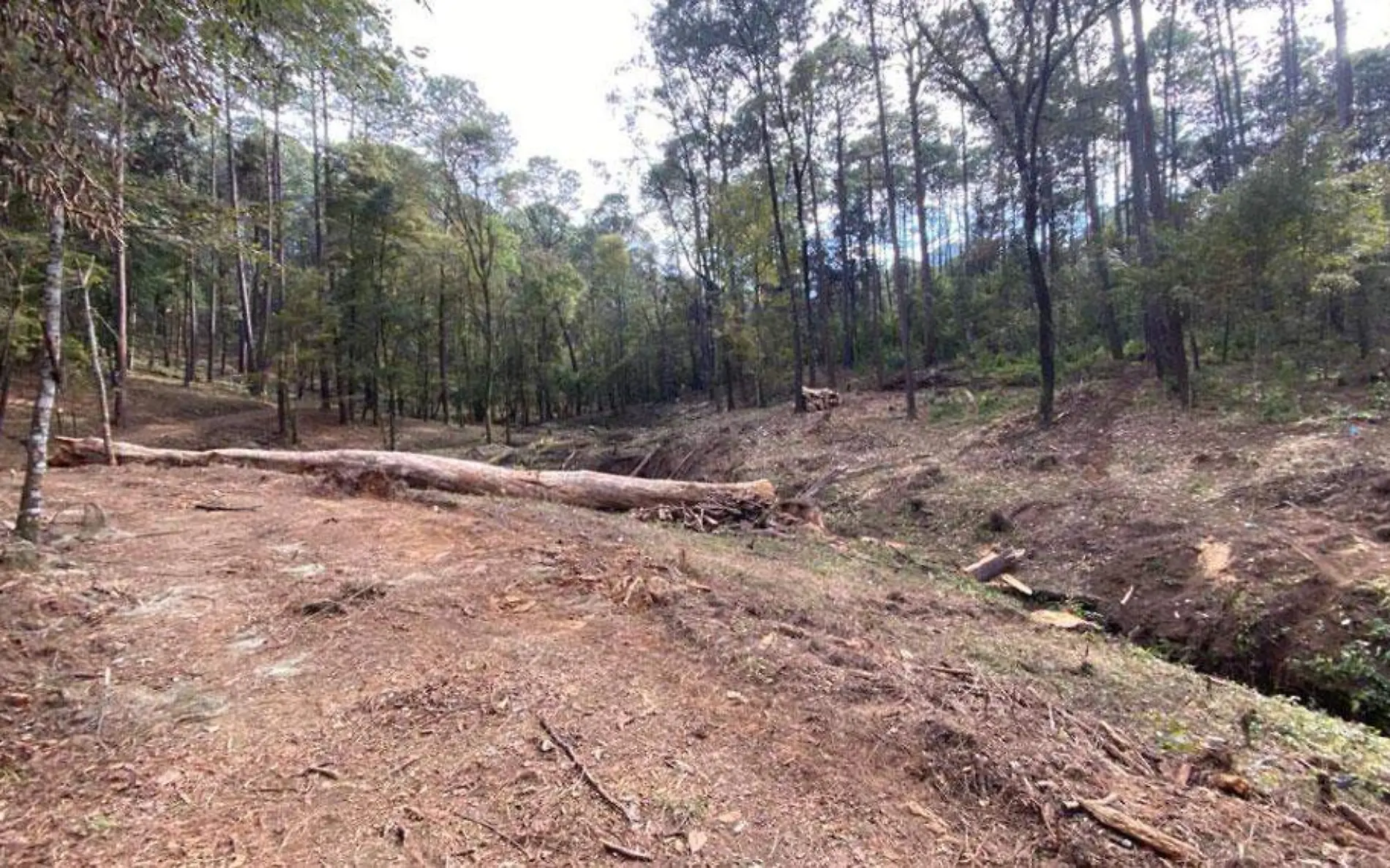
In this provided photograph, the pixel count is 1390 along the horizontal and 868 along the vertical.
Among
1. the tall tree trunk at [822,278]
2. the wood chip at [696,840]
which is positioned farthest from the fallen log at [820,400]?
the wood chip at [696,840]

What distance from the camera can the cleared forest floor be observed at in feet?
7.99

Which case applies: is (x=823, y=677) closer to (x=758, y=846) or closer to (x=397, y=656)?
(x=758, y=846)

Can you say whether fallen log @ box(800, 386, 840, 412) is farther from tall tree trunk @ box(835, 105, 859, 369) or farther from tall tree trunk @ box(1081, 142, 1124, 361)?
tall tree trunk @ box(835, 105, 859, 369)

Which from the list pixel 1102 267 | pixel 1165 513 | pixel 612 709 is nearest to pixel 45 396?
pixel 612 709

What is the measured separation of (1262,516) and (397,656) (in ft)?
27.0

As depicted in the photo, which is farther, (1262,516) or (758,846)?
(1262,516)

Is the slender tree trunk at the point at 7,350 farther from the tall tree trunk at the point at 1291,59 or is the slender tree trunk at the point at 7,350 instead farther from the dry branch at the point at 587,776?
the tall tree trunk at the point at 1291,59

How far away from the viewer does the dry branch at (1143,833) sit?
2.34 m

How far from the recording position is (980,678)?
12.2ft

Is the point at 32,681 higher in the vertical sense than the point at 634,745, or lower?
higher

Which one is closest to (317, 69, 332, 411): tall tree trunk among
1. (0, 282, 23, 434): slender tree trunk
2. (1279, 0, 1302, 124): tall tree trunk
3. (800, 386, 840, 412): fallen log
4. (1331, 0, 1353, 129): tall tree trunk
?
(0, 282, 23, 434): slender tree trunk

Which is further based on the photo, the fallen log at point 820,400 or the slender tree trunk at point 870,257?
the slender tree trunk at point 870,257

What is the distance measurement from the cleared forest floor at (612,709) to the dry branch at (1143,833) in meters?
0.02

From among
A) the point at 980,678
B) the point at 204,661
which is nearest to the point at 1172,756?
the point at 980,678
